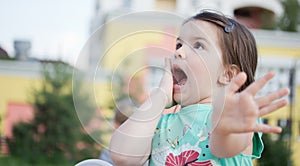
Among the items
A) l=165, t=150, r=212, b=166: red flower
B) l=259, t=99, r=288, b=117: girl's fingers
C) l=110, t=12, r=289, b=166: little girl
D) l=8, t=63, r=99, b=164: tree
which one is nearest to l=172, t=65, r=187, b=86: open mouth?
l=110, t=12, r=289, b=166: little girl

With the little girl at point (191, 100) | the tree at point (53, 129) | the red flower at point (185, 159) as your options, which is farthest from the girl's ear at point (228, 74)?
the tree at point (53, 129)

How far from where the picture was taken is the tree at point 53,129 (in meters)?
9.38

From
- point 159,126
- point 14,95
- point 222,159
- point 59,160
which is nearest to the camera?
point 222,159

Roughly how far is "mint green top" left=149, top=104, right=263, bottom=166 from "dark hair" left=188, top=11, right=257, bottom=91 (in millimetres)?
103

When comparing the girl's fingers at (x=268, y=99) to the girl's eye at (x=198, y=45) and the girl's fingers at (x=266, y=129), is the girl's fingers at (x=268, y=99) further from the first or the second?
the girl's eye at (x=198, y=45)

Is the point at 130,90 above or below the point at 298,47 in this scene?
above

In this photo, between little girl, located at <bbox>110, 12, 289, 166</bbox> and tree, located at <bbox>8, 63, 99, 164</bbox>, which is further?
tree, located at <bbox>8, 63, 99, 164</bbox>

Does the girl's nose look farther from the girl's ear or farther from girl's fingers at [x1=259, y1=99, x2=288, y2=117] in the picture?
girl's fingers at [x1=259, y1=99, x2=288, y2=117]

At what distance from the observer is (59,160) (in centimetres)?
943

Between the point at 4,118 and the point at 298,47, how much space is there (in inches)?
211

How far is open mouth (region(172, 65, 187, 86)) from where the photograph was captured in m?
1.21

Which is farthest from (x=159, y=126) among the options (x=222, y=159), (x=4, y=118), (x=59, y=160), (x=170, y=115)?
(x=4, y=118)

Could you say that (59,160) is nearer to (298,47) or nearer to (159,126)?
(298,47)

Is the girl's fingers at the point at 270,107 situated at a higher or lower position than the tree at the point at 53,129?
higher
